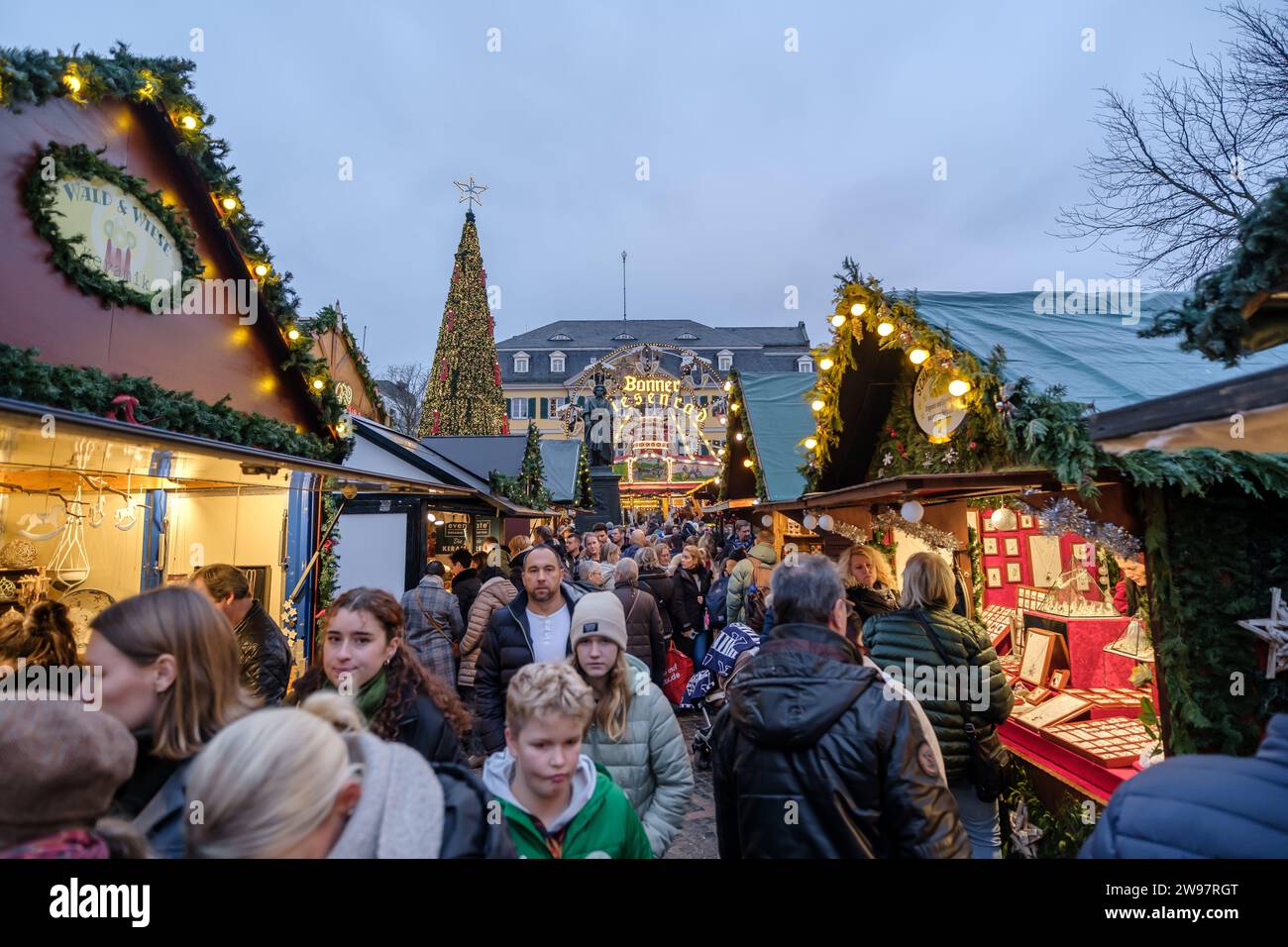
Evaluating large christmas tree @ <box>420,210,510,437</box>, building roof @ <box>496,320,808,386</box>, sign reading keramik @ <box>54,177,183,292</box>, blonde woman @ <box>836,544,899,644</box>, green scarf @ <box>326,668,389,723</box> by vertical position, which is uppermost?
building roof @ <box>496,320,808,386</box>

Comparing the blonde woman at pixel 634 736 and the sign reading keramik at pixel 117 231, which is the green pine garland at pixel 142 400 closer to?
the sign reading keramik at pixel 117 231

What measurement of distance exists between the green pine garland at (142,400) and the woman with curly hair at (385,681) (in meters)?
2.15

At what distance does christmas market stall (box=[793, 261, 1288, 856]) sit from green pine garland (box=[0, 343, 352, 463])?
5113 mm

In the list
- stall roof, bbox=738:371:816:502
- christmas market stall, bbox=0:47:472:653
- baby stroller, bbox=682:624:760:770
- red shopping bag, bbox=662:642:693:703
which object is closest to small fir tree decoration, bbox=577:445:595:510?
stall roof, bbox=738:371:816:502

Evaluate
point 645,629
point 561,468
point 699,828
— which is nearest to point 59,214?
point 645,629

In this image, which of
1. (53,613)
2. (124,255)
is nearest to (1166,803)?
(53,613)

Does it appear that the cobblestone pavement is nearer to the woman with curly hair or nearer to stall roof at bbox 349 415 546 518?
the woman with curly hair

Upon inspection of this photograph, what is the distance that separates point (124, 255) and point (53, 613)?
8.68 feet

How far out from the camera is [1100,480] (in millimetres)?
3637

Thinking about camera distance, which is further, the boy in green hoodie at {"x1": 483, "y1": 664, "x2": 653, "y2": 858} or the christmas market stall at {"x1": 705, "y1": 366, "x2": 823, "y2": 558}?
the christmas market stall at {"x1": 705, "y1": 366, "x2": 823, "y2": 558}

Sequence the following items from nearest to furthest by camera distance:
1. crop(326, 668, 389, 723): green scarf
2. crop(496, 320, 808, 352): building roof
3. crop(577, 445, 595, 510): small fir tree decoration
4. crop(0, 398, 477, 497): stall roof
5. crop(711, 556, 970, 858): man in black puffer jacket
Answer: crop(711, 556, 970, 858): man in black puffer jacket, crop(326, 668, 389, 723): green scarf, crop(0, 398, 477, 497): stall roof, crop(577, 445, 595, 510): small fir tree decoration, crop(496, 320, 808, 352): building roof

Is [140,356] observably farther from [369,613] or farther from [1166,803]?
[1166,803]

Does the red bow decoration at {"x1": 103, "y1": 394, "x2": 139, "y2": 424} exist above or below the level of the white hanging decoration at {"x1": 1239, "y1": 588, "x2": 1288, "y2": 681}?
above

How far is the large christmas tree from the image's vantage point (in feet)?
86.4
